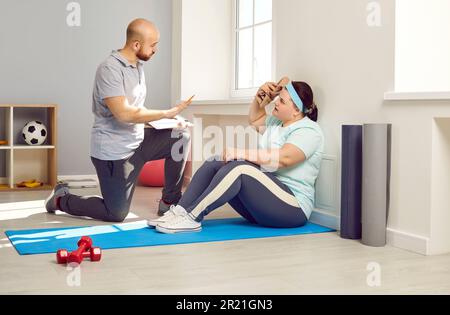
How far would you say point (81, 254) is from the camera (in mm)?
2537

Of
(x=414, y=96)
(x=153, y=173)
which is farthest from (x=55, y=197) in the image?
(x=414, y=96)

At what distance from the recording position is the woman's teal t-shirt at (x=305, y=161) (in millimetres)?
3314

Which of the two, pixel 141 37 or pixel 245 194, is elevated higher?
pixel 141 37

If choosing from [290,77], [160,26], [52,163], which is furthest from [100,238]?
[160,26]

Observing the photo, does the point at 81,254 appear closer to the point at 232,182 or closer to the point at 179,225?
the point at 179,225

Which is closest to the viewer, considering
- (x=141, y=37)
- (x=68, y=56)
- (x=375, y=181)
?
(x=375, y=181)

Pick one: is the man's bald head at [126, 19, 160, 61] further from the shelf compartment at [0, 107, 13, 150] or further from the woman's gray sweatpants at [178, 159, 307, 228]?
the shelf compartment at [0, 107, 13, 150]

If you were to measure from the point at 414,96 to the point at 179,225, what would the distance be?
1.25 m

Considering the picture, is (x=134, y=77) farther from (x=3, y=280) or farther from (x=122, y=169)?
(x=3, y=280)

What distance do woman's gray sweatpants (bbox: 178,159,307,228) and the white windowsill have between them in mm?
696

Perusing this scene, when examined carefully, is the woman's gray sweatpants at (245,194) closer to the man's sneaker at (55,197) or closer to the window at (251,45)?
the man's sneaker at (55,197)

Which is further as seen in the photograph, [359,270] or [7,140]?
[7,140]

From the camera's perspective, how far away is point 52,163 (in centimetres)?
507

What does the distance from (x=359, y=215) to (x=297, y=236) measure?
12.5 inches
